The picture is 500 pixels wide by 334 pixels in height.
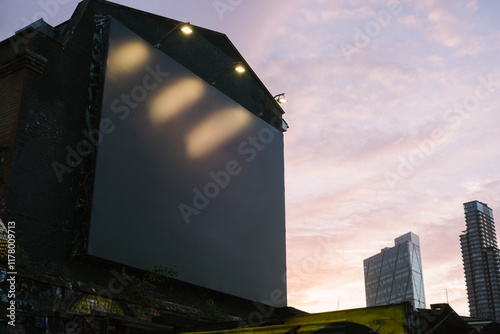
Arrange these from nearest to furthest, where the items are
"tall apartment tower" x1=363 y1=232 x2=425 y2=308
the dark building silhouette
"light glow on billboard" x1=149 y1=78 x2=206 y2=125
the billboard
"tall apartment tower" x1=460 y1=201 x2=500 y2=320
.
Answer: the dark building silhouette < the billboard < "light glow on billboard" x1=149 y1=78 x2=206 y2=125 < "tall apartment tower" x1=460 y1=201 x2=500 y2=320 < "tall apartment tower" x1=363 y1=232 x2=425 y2=308

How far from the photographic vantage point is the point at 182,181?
17906 millimetres

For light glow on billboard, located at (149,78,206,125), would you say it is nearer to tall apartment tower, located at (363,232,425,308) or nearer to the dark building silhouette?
the dark building silhouette

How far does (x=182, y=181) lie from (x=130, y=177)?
7.91 feet

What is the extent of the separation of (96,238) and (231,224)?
6.58 metres

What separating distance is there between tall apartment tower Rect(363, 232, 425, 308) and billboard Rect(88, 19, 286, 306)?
152892 mm

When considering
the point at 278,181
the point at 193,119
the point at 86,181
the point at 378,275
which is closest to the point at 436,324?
the point at 86,181

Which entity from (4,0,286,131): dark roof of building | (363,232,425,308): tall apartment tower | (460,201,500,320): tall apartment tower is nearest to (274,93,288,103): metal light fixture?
(4,0,286,131): dark roof of building

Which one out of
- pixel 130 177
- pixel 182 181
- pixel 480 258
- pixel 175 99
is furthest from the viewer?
pixel 480 258

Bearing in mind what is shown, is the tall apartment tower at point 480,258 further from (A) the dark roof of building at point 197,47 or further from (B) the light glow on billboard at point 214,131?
(B) the light glow on billboard at point 214,131

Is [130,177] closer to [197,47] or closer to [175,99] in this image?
[175,99]

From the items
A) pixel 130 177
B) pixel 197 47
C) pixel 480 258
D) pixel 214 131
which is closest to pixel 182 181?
pixel 130 177

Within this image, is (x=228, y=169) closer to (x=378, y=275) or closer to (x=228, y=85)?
(x=228, y=85)

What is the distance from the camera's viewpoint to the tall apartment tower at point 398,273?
16688cm

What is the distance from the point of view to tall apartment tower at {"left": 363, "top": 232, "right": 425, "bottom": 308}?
16688cm
